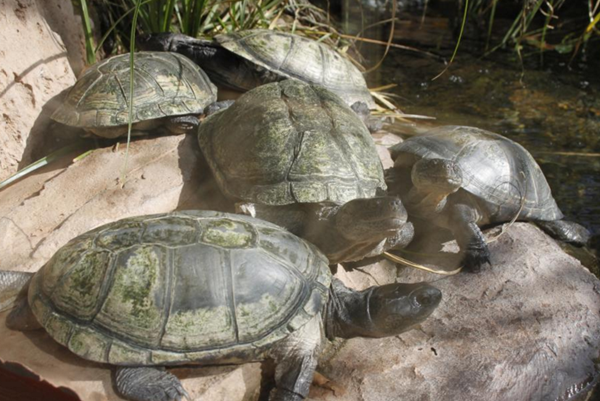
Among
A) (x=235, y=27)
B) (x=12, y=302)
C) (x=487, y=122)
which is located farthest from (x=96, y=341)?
(x=487, y=122)

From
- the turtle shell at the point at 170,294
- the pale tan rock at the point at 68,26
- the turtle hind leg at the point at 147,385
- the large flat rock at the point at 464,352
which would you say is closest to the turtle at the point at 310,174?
the large flat rock at the point at 464,352

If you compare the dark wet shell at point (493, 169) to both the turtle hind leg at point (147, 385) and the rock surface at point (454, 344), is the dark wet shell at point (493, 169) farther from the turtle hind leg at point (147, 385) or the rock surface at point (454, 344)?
the turtle hind leg at point (147, 385)

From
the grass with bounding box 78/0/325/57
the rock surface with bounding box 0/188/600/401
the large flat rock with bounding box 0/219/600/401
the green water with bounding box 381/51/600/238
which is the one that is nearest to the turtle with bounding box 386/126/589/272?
the rock surface with bounding box 0/188/600/401

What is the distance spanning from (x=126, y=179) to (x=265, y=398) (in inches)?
69.3

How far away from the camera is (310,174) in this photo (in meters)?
3.17

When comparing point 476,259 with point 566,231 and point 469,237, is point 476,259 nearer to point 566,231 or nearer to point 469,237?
point 469,237

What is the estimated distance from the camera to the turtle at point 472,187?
3.46 m

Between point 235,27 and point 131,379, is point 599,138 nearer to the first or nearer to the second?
point 235,27

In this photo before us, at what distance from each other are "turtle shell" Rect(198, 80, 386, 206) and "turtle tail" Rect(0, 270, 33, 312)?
4.01 feet

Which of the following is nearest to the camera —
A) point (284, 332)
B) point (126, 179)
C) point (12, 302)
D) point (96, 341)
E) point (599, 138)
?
point (96, 341)

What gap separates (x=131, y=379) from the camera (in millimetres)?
2326

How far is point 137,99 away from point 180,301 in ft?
6.64

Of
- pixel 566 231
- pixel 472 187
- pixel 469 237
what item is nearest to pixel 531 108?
pixel 566 231

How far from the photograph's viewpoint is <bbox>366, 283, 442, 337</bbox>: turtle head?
2.67 m
